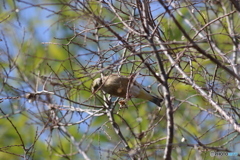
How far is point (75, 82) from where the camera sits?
376 cm

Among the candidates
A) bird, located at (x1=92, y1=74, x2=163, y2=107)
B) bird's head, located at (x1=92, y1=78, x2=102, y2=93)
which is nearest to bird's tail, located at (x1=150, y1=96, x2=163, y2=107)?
bird, located at (x1=92, y1=74, x2=163, y2=107)

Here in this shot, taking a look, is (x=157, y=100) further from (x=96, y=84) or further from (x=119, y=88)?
(x=96, y=84)

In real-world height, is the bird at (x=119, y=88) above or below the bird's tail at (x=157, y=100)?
above

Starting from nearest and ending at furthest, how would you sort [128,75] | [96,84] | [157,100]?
[128,75] < [96,84] < [157,100]

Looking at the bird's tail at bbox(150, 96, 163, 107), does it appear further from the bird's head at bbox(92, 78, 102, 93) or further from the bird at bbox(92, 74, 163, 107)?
the bird's head at bbox(92, 78, 102, 93)

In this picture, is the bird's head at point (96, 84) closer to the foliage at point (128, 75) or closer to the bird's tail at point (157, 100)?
the foliage at point (128, 75)

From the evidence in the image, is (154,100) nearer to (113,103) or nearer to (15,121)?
(113,103)

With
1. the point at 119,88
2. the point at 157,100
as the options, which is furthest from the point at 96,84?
the point at 157,100

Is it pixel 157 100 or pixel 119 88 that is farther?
pixel 157 100

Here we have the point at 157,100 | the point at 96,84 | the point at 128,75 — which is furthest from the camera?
the point at 157,100

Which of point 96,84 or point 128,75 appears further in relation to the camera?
point 96,84

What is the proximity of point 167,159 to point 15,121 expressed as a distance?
6710 mm

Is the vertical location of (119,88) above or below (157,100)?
above

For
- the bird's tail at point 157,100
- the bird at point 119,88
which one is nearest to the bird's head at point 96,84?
the bird at point 119,88
